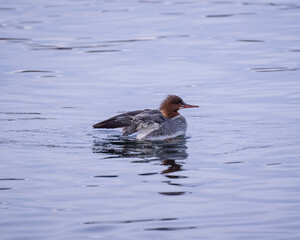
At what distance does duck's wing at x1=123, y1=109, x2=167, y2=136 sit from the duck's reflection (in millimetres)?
170

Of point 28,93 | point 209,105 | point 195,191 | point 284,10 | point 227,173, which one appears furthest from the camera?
point 284,10

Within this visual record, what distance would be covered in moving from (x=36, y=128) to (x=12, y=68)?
18.9ft

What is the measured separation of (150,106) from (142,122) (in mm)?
2390

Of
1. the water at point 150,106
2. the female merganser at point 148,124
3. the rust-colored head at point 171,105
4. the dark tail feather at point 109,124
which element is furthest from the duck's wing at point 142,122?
the rust-colored head at point 171,105

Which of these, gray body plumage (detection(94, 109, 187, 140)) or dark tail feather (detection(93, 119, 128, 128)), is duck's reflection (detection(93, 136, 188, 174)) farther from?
dark tail feather (detection(93, 119, 128, 128))

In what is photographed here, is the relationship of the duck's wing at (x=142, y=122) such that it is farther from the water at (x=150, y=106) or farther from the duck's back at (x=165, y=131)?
the water at (x=150, y=106)

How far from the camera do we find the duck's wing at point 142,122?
479 inches

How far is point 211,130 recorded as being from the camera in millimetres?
12406

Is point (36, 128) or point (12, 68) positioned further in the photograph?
point (12, 68)

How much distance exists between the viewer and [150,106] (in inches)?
575

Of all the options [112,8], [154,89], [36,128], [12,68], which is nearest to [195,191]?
[36,128]

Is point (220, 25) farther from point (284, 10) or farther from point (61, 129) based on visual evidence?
point (61, 129)

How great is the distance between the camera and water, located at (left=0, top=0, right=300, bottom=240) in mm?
8062

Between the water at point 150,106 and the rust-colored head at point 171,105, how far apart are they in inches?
18.0
